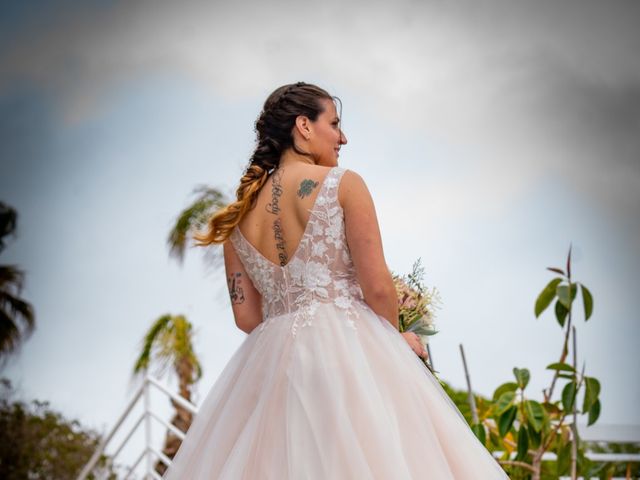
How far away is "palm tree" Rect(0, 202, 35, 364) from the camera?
870 cm

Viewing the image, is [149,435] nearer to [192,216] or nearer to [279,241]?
[279,241]

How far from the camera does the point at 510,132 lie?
1031 centimetres

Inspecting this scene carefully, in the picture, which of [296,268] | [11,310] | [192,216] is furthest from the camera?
[11,310]

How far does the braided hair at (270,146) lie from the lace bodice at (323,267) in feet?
0.71

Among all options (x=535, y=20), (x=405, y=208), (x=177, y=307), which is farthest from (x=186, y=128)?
(x=535, y=20)

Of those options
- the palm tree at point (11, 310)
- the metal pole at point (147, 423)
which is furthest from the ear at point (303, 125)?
the palm tree at point (11, 310)

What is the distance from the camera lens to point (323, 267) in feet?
6.61

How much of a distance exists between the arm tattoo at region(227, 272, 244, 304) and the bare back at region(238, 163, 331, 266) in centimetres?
13

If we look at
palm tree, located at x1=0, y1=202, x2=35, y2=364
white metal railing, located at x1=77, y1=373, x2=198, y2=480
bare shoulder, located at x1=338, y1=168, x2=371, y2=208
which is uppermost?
A: palm tree, located at x1=0, y1=202, x2=35, y2=364

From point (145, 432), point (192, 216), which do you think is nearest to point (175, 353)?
point (192, 216)

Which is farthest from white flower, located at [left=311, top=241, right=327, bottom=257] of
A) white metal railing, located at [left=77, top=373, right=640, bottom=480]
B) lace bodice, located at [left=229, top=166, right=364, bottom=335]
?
white metal railing, located at [left=77, top=373, right=640, bottom=480]

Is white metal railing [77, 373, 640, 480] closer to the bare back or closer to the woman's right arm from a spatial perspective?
the bare back

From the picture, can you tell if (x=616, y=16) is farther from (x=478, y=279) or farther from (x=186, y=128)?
(x=186, y=128)

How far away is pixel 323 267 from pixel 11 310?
760 centimetres
